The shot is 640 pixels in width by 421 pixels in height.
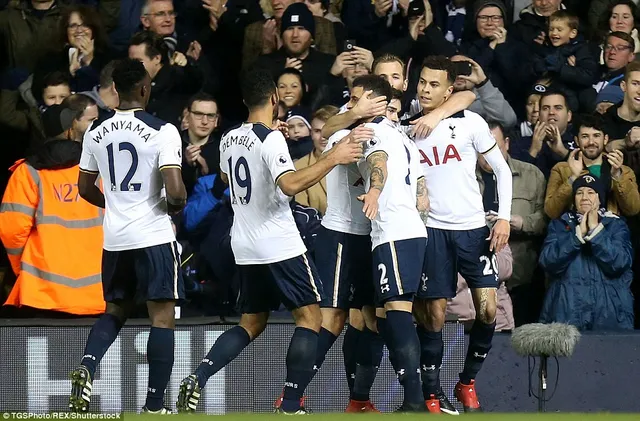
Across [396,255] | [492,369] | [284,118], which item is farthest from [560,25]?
[396,255]

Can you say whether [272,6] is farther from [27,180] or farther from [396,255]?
[396,255]

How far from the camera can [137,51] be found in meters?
12.5

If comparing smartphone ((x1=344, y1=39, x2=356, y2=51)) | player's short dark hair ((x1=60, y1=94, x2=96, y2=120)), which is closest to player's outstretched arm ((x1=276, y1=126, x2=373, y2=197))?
player's short dark hair ((x1=60, y1=94, x2=96, y2=120))

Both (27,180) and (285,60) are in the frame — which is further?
(285,60)

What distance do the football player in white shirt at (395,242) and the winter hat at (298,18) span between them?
3453 mm

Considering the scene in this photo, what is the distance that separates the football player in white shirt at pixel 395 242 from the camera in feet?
29.7

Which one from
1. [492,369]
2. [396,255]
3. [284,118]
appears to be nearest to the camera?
[396,255]

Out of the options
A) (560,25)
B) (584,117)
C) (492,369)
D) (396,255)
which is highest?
(560,25)

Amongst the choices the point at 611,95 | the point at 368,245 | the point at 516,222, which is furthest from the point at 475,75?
the point at 368,245

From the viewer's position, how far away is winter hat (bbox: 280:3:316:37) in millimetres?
12648

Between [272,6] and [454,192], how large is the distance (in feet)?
13.9

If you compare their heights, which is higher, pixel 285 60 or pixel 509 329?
pixel 285 60

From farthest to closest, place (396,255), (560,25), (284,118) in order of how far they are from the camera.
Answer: (560,25)
(284,118)
(396,255)

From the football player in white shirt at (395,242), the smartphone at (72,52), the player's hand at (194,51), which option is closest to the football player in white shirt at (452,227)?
the football player in white shirt at (395,242)
